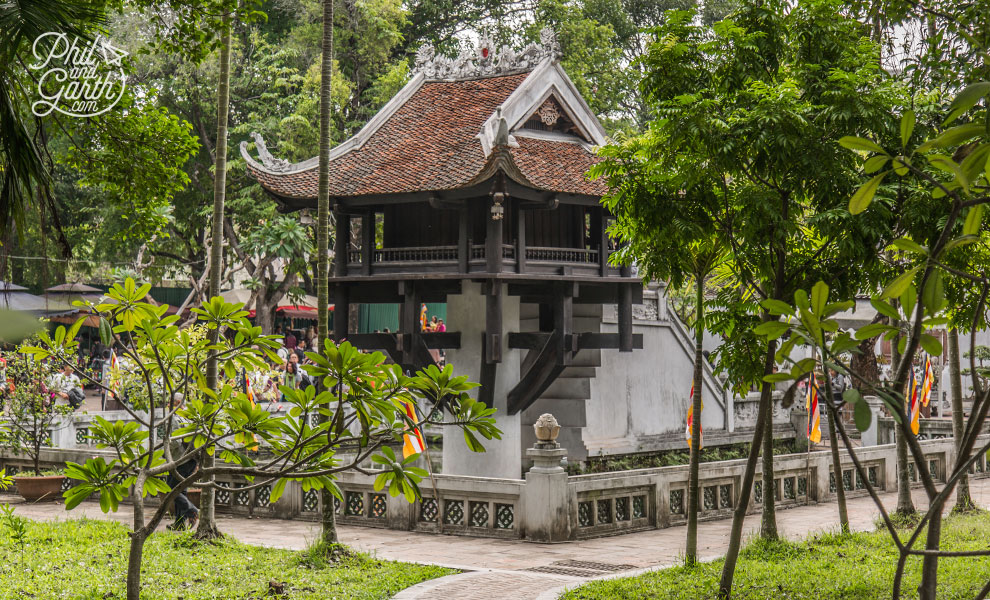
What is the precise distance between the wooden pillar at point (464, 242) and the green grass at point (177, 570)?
638cm

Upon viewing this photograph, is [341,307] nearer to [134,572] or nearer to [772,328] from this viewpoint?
[134,572]

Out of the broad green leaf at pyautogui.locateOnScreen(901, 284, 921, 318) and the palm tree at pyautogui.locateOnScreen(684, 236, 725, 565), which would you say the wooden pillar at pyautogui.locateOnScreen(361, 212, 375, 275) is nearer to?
the palm tree at pyautogui.locateOnScreen(684, 236, 725, 565)

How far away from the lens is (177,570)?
28.2ft

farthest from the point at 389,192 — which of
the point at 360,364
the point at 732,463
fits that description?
the point at 360,364

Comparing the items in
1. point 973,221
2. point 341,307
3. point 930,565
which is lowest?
point 930,565

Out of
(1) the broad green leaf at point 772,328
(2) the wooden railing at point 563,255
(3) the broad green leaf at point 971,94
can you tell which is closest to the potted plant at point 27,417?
(2) the wooden railing at point 563,255

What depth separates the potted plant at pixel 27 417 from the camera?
14.0 metres

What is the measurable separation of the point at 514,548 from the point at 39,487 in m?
7.14

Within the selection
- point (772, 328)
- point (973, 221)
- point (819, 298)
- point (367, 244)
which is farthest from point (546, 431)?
point (973, 221)

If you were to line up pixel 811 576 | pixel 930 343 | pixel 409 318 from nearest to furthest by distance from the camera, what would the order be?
pixel 930 343
pixel 811 576
pixel 409 318

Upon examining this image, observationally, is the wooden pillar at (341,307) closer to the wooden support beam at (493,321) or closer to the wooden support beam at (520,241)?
the wooden support beam at (493,321)

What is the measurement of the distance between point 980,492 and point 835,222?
10.2 metres

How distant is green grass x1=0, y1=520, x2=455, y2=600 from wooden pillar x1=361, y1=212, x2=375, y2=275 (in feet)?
22.2

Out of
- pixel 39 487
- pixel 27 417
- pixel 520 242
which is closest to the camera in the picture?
pixel 39 487
